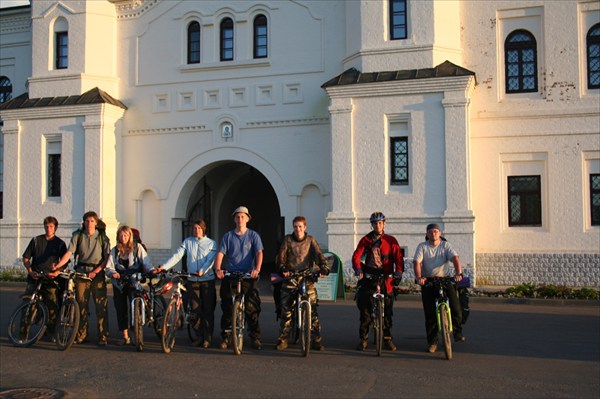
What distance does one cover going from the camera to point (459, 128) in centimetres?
1875

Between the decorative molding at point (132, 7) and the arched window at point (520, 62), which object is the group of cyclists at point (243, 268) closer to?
the arched window at point (520, 62)

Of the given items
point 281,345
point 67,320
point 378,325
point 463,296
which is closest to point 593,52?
point 463,296

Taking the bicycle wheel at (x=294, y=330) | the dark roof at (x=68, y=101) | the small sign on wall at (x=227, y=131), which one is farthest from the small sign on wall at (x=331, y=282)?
the dark roof at (x=68, y=101)

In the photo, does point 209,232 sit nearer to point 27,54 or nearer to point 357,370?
point 27,54

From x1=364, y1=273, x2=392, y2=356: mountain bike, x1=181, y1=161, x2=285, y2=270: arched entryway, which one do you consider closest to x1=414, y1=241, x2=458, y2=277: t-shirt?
x1=364, y1=273, x2=392, y2=356: mountain bike

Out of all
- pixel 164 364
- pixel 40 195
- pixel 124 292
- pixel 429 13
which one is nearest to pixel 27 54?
pixel 40 195

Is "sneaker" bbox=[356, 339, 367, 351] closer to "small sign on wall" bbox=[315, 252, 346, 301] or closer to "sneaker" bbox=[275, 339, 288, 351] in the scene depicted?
"sneaker" bbox=[275, 339, 288, 351]

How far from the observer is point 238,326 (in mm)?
9945

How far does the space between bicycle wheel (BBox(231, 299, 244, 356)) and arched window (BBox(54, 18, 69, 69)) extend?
15449 millimetres

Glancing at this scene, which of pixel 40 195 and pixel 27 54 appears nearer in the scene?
pixel 40 195

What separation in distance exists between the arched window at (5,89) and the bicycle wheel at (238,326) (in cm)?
1908

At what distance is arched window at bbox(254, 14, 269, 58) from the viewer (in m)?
21.8

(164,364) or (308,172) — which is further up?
(308,172)

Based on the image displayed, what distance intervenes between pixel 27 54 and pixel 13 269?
310 inches
